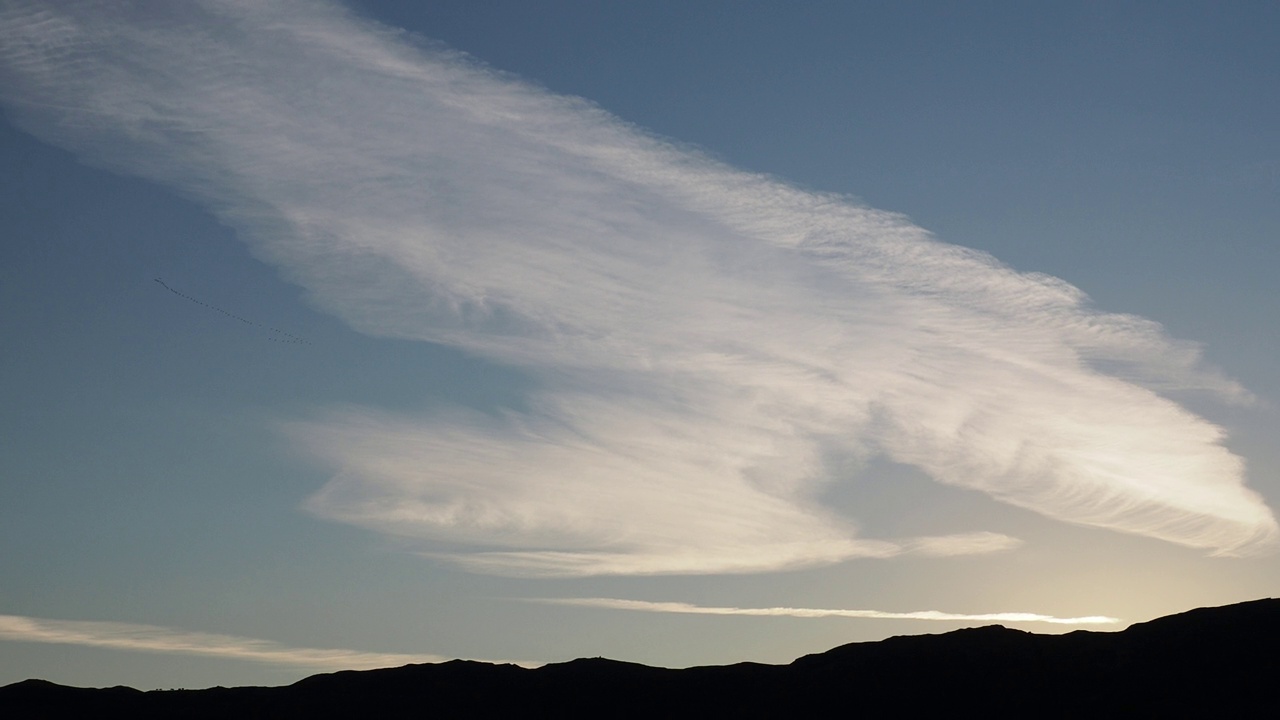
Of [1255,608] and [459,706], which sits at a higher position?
[1255,608]

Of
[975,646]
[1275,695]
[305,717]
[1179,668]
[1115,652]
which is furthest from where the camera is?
[305,717]

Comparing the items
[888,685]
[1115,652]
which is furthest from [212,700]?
[1115,652]

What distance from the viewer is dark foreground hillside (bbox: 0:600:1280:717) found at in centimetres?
5053

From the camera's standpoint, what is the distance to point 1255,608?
53.8 meters

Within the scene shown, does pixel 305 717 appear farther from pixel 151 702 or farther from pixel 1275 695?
pixel 1275 695

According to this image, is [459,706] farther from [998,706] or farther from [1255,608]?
[1255,608]

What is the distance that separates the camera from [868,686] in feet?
190

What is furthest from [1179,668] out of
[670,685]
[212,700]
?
[212,700]

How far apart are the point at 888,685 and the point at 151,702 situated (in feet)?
147

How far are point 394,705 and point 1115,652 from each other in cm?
4021

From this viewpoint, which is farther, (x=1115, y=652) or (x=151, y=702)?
(x=151, y=702)

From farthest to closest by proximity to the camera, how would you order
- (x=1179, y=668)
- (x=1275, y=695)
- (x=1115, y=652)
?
1. (x=1115, y=652)
2. (x=1179, y=668)
3. (x=1275, y=695)

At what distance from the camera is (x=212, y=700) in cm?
6650

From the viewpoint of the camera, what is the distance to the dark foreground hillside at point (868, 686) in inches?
1989
